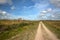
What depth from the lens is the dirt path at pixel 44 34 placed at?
239 cm

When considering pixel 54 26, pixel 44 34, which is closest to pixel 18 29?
pixel 44 34

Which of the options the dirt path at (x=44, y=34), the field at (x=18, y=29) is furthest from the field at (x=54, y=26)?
the field at (x=18, y=29)

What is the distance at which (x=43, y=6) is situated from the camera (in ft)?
8.01

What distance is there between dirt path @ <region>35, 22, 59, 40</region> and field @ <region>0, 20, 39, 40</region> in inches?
3.2

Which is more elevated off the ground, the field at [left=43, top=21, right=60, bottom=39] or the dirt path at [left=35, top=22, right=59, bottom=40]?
the field at [left=43, top=21, right=60, bottom=39]

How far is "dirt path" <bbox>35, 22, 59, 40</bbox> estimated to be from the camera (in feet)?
7.84

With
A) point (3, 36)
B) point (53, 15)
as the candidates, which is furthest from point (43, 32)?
point (3, 36)

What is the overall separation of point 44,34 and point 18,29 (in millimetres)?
502

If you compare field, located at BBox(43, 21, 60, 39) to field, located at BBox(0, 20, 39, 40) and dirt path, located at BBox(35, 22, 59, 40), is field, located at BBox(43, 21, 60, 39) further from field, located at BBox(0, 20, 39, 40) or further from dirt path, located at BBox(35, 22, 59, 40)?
field, located at BBox(0, 20, 39, 40)

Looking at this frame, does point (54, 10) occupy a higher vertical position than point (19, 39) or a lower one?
higher

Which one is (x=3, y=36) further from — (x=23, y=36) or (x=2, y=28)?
(x=23, y=36)

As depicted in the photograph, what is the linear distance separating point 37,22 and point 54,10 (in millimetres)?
396

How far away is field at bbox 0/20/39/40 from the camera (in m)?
2.42

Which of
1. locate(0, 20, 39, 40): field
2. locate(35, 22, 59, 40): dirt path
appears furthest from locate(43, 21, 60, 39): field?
locate(0, 20, 39, 40): field
